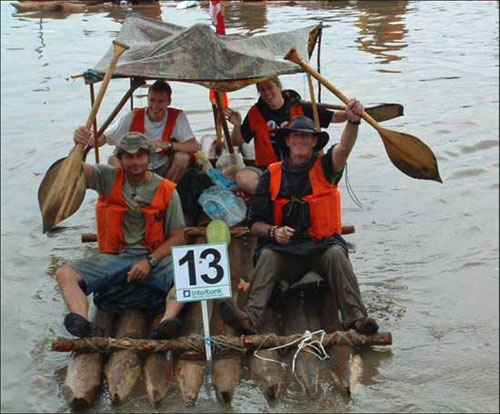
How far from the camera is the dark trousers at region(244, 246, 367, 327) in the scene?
6.37 m

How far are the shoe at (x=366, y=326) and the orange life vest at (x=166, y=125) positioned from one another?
3470 mm

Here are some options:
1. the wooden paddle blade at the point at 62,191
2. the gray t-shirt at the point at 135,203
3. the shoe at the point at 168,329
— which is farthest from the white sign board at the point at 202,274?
the wooden paddle blade at the point at 62,191

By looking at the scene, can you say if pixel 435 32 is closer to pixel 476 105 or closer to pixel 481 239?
pixel 476 105

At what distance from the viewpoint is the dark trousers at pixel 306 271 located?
6371mm

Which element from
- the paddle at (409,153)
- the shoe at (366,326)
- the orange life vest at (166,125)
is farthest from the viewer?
the orange life vest at (166,125)

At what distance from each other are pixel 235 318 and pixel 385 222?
13.5ft

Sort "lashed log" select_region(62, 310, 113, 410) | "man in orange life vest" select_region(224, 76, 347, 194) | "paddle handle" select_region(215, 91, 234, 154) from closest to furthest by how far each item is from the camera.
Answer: "lashed log" select_region(62, 310, 113, 410), "man in orange life vest" select_region(224, 76, 347, 194), "paddle handle" select_region(215, 91, 234, 154)

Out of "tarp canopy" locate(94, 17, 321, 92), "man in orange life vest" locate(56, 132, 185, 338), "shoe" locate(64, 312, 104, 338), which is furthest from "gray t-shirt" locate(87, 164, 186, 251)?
"tarp canopy" locate(94, 17, 321, 92)

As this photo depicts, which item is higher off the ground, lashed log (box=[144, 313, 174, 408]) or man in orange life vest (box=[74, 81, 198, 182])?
man in orange life vest (box=[74, 81, 198, 182])

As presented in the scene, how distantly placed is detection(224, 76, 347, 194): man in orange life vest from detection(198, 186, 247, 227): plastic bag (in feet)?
0.55

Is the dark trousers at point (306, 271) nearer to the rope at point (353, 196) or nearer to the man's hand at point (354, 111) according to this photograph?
the man's hand at point (354, 111)

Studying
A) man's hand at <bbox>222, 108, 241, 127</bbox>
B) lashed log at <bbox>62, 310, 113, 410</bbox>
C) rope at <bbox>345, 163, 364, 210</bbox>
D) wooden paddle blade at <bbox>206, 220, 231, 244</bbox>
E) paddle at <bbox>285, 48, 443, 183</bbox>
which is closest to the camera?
lashed log at <bbox>62, 310, 113, 410</bbox>

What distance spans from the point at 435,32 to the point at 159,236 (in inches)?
737

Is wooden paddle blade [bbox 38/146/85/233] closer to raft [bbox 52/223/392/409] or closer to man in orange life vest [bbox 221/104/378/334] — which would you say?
raft [bbox 52/223/392/409]
